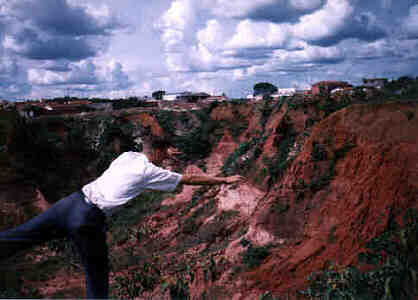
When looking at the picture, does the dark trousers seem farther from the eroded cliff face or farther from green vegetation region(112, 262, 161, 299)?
green vegetation region(112, 262, 161, 299)

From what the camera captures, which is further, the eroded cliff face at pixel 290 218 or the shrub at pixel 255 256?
the shrub at pixel 255 256

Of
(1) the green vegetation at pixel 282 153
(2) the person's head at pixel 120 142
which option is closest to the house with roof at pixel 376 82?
(1) the green vegetation at pixel 282 153

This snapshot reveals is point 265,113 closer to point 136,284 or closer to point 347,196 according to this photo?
point 347,196

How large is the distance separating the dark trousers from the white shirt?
0.08 m

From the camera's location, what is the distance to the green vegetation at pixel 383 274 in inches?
138

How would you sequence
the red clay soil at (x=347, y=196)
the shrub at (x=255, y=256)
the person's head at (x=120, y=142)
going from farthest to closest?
1. the person's head at (x=120, y=142)
2. the shrub at (x=255, y=256)
3. the red clay soil at (x=347, y=196)

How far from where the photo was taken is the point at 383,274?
396 cm

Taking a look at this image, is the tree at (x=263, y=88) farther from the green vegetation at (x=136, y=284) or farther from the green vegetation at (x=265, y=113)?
the green vegetation at (x=136, y=284)

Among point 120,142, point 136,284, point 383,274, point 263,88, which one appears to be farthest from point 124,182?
point 263,88

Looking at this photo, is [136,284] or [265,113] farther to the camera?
[265,113]

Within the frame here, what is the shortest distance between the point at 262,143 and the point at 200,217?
3.93 meters

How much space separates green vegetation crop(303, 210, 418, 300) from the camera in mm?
3502

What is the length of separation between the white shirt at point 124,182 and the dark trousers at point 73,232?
8 cm

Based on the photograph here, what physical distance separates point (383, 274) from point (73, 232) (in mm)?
3398
